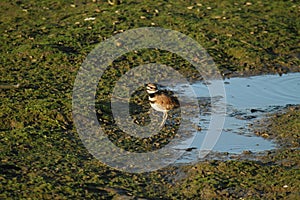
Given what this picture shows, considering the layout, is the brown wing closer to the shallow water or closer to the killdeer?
the killdeer

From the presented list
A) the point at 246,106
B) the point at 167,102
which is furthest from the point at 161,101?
the point at 246,106

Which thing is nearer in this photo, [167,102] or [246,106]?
[167,102]

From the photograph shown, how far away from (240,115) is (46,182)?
11.8ft

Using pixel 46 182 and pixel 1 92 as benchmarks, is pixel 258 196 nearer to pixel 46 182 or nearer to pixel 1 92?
pixel 46 182

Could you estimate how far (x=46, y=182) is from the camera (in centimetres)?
736

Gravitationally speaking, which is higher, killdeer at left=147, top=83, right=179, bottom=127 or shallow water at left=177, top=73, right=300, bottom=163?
killdeer at left=147, top=83, right=179, bottom=127

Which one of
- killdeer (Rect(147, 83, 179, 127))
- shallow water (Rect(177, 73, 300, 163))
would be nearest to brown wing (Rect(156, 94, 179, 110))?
killdeer (Rect(147, 83, 179, 127))

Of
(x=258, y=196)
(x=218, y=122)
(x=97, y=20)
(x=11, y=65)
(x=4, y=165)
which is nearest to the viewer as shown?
(x=258, y=196)

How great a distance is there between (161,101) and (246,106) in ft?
4.82

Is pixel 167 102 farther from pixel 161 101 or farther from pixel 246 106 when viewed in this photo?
pixel 246 106

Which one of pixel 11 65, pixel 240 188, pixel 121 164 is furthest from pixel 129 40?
pixel 240 188

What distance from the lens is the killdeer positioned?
9.56m

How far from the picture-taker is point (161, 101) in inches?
376

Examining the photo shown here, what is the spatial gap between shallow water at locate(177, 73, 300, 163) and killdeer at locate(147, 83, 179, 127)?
0.50m
